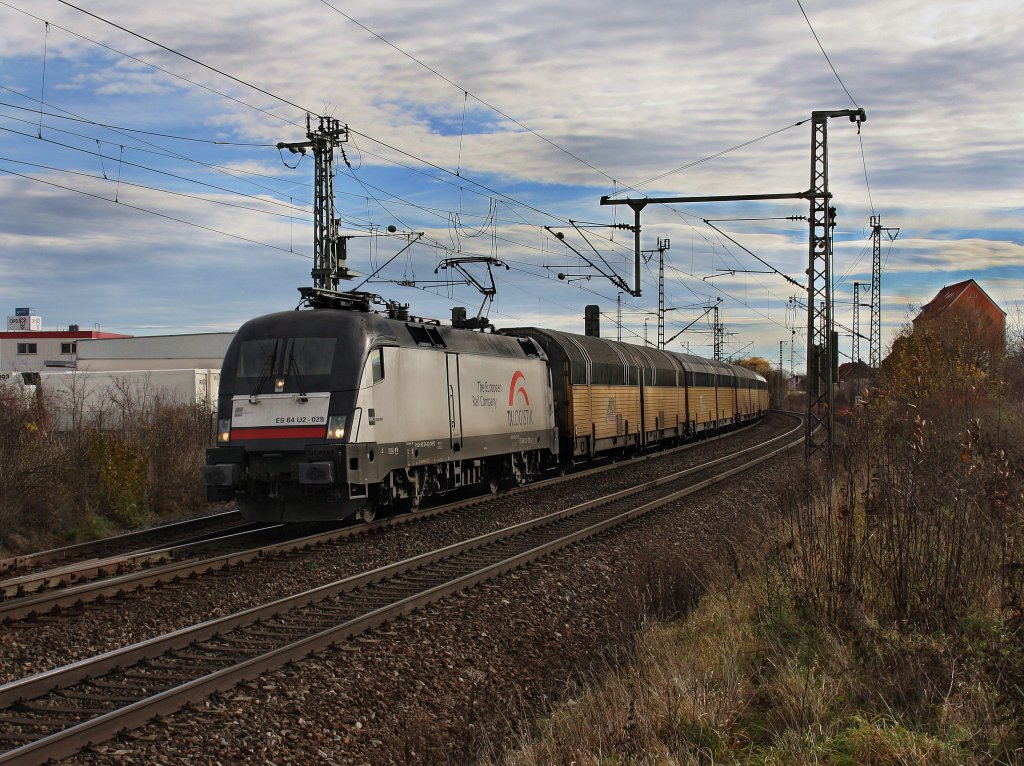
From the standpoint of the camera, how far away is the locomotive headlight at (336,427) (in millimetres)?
12445

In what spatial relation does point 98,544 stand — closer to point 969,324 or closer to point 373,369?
point 373,369

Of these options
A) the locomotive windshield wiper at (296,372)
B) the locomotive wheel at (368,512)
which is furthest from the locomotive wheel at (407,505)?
the locomotive windshield wiper at (296,372)

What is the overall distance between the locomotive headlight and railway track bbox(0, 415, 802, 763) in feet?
7.20

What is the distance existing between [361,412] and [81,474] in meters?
5.50

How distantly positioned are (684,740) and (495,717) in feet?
5.51

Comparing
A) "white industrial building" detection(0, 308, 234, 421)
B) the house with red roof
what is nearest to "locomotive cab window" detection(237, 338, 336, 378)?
"white industrial building" detection(0, 308, 234, 421)

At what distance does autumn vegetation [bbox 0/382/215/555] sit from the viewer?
44.3 ft

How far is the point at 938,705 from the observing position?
4.87m

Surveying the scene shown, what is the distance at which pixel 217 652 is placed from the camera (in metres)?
7.38

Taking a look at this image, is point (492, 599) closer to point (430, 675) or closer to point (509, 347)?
point (430, 675)

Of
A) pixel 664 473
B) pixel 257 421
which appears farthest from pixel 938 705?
pixel 664 473

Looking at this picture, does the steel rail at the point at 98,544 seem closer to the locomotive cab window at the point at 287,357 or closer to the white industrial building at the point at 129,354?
the locomotive cab window at the point at 287,357

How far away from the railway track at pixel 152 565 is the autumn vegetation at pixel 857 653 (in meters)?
5.27

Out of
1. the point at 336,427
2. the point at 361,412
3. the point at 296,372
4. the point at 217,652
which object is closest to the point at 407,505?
the point at 361,412
